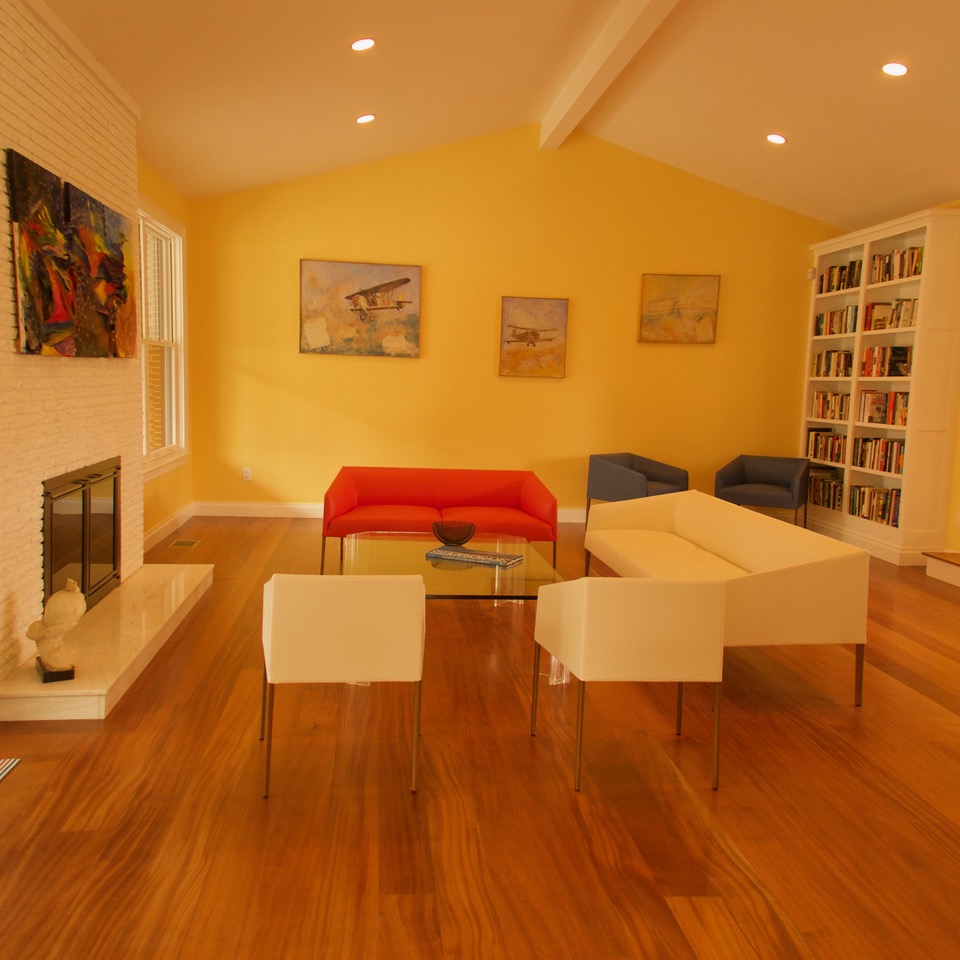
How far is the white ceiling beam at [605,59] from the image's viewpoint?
4590 millimetres

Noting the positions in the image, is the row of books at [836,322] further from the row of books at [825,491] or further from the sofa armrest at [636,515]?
the sofa armrest at [636,515]

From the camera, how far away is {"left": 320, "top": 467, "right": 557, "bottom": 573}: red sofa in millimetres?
5312

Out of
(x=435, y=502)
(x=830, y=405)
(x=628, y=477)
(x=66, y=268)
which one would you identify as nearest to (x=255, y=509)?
(x=435, y=502)

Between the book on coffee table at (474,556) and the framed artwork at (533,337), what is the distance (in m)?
3.47

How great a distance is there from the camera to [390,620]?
2771 mm

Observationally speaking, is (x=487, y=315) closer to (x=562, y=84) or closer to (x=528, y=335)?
(x=528, y=335)

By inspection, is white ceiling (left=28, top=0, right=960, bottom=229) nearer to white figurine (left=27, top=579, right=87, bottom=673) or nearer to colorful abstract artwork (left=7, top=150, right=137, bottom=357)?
colorful abstract artwork (left=7, top=150, right=137, bottom=357)

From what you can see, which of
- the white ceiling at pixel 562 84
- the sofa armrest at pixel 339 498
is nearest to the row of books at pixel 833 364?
the white ceiling at pixel 562 84

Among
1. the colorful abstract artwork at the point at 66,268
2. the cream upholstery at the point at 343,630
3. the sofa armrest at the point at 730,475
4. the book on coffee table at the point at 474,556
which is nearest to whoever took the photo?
the cream upholstery at the point at 343,630

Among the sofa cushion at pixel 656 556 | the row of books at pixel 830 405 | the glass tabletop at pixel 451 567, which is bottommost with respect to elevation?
the sofa cushion at pixel 656 556

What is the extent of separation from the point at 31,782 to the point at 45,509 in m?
1.31

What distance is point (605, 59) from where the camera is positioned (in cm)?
523

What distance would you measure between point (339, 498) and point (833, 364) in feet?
15.1

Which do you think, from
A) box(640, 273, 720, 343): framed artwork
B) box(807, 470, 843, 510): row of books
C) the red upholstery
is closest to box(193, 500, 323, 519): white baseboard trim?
the red upholstery
